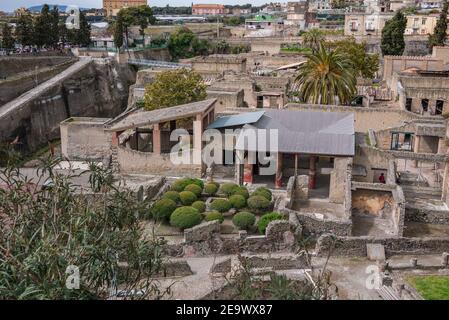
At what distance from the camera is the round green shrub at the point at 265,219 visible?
75.6 ft

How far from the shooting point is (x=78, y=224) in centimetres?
1413

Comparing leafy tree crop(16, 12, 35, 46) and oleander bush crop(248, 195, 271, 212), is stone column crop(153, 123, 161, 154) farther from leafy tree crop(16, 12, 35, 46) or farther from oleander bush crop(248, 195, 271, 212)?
leafy tree crop(16, 12, 35, 46)

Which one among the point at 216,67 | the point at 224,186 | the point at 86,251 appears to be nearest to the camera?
the point at 86,251

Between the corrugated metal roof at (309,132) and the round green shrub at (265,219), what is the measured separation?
5.89m

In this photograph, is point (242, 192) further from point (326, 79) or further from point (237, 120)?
point (326, 79)

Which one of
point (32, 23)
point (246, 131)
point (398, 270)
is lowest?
point (398, 270)

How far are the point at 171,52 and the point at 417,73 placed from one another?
52.5m

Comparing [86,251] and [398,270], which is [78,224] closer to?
[86,251]

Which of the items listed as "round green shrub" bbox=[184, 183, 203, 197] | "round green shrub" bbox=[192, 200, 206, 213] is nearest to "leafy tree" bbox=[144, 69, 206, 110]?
"round green shrub" bbox=[184, 183, 203, 197]

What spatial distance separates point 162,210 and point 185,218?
1528 mm

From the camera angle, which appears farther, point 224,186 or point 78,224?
point 224,186

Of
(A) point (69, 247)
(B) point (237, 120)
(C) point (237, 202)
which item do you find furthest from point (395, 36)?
(A) point (69, 247)

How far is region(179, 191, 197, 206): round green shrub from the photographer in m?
26.0
